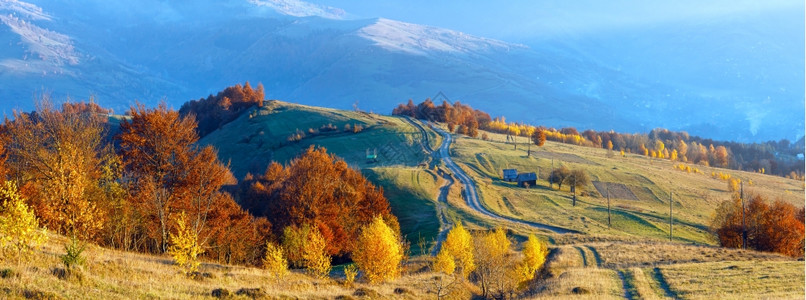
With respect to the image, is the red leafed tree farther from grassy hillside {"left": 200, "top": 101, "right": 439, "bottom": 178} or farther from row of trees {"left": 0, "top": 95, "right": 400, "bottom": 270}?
grassy hillside {"left": 200, "top": 101, "right": 439, "bottom": 178}

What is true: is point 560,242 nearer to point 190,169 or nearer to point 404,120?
point 190,169

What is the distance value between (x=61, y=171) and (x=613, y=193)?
101 meters

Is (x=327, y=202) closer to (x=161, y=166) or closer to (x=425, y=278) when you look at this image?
(x=161, y=166)

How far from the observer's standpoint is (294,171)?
71.8 metres

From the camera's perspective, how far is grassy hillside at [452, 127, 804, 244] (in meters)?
83.5

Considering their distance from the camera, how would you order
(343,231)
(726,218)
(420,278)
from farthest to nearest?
(726,218) < (343,231) < (420,278)

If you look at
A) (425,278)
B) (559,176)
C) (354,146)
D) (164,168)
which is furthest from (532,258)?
(354,146)

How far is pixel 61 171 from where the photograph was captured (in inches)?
1305

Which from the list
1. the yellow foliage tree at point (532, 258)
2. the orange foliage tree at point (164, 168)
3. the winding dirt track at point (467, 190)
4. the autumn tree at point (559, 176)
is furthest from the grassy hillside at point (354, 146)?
the orange foliage tree at point (164, 168)

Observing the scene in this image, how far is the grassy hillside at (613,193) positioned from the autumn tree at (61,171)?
60.1 meters

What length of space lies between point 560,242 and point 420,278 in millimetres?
28128

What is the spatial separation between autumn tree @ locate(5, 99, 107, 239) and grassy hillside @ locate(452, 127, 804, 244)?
60126mm

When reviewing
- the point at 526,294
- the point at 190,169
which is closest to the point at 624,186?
the point at 526,294

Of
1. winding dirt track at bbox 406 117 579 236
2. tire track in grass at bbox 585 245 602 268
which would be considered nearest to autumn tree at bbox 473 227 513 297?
tire track in grass at bbox 585 245 602 268
